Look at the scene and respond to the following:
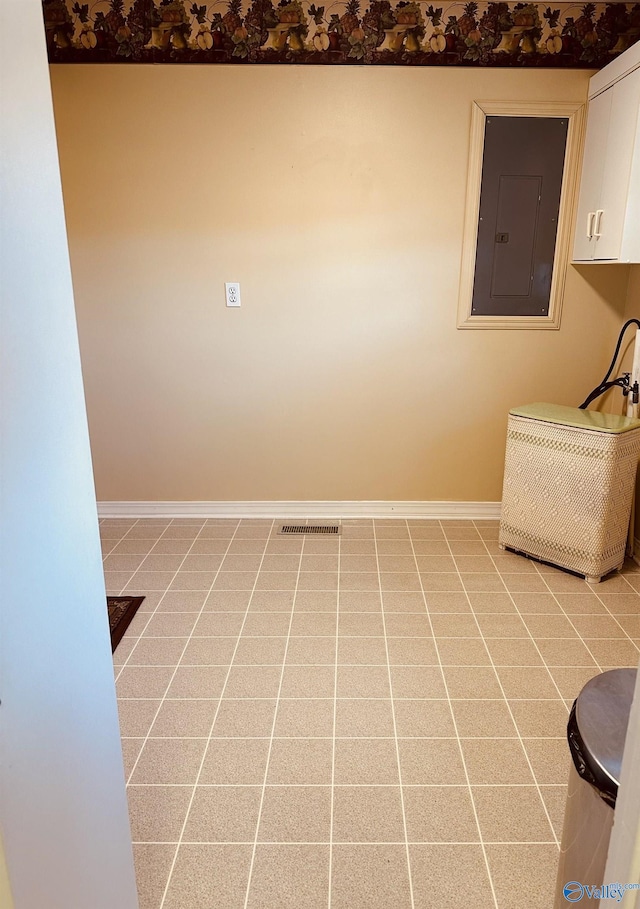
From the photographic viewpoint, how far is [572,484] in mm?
2873

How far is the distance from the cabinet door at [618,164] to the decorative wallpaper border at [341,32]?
0.46 m

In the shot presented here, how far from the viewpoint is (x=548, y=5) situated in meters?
3.04

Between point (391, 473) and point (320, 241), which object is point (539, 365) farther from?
point (320, 241)

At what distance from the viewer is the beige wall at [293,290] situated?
10.3 feet

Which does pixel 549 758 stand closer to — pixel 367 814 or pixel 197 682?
pixel 367 814

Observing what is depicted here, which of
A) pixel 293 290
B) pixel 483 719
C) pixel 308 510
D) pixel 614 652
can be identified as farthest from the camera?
pixel 308 510

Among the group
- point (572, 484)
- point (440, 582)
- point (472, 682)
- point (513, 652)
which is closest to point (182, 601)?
point (440, 582)

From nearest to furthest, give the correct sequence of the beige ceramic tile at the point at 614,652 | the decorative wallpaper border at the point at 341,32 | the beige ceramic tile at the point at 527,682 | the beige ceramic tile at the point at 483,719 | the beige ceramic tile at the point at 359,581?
1. the beige ceramic tile at the point at 483,719
2. the beige ceramic tile at the point at 527,682
3. the beige ceramic tile at the point at 614,652
4. the beige ceramic tile at the point at 359,581
5. the decorative wallpaper border at the point at 341,32

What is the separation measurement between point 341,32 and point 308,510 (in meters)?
2.41

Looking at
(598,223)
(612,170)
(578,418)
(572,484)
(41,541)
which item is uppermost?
(612,170)

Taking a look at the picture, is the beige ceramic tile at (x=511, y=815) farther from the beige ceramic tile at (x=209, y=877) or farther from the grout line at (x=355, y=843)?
the beige ceramic tile at (x=209, y=877)

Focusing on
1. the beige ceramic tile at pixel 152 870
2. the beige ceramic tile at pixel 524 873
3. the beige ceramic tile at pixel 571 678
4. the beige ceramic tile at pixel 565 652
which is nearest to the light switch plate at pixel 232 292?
the beige ceramic tile at pixel 565 652

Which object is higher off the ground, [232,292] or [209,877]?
[232,292]

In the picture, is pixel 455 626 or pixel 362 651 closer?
pixel 362 651
